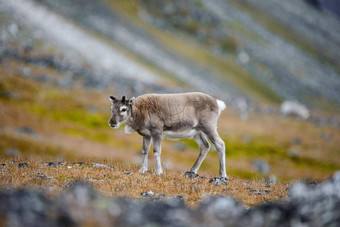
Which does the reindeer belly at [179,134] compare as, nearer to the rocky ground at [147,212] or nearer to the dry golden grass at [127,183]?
the dry golden grass at [127,183]

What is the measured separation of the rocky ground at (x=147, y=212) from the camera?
633 centimetres

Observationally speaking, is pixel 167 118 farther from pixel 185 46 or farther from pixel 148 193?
pixel 185 46

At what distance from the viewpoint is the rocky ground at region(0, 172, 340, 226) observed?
6332 mm

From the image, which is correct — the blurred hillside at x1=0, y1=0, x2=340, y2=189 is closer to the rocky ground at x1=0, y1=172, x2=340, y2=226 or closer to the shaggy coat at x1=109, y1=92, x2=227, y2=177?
the shaggy coat at x1=109, y1=92, x2=227, y2=177

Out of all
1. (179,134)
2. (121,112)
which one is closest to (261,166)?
(179,134)

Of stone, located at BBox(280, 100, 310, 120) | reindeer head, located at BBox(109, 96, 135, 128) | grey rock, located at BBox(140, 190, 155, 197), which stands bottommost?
grey rock, located at BBox(140, 190, 155, 197)

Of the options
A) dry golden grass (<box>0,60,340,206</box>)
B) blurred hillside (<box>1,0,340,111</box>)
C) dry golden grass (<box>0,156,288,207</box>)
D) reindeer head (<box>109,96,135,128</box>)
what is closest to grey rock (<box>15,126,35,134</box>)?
dry golden grass (<box>0,60,340,206</box>)

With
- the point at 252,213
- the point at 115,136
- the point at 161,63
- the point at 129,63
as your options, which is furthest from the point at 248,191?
the point at 161,63

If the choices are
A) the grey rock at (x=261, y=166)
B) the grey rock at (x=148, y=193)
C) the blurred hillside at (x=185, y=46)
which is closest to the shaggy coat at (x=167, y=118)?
the grey rock at (x=148, y=193)

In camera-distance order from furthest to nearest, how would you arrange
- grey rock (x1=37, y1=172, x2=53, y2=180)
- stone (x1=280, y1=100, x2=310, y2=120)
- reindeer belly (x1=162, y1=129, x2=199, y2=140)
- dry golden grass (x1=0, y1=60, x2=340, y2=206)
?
stone (x1=280, y1=100, x2=310, y2=120) → dry golden grass (x1=0, y1=60, x2=340, y2=206) → reindeer belly (x1=162, y1=129, x2=199, y2=140) → grey rock (x1=37, y1=172, x2=53, y2=180)

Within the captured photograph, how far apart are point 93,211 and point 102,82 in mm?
60514

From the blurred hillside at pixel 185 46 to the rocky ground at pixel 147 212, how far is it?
2180 inches

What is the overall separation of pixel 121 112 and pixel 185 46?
370ft

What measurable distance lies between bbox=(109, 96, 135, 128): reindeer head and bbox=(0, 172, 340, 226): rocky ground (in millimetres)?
8330
